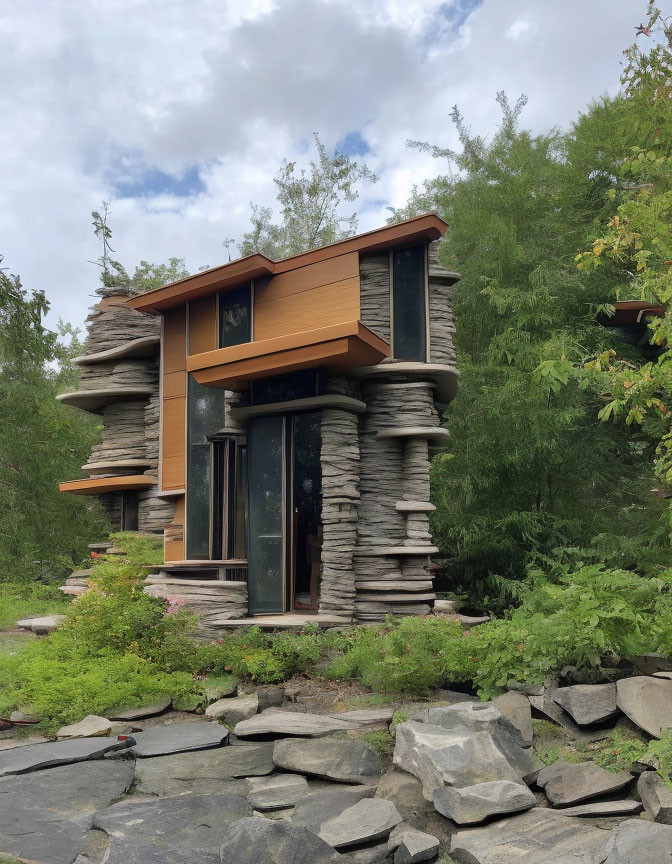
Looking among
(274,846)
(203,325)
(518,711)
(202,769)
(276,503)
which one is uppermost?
(203,325)

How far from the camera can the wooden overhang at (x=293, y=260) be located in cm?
896

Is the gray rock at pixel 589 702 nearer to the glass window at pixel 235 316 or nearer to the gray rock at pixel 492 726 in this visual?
→ the gray rock at pixel 492 726

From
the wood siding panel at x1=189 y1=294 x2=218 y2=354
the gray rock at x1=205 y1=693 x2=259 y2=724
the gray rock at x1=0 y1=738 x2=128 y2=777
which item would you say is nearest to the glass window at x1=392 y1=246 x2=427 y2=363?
the wood siding panel at x1=189 y1=294 x2=218 y2=354

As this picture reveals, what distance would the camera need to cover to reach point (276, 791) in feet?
13.8

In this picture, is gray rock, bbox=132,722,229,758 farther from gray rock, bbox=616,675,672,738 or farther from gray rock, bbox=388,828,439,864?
gray rock, bbox=616,675,672,738

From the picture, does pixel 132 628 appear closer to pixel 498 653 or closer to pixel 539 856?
pixel 498 653

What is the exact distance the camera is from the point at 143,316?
11.8 metres

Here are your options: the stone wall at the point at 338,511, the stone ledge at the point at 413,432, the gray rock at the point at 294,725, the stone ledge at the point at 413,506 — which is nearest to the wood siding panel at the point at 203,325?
the stone wall at the point at 338,511

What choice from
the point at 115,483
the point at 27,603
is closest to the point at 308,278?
the point at 115,483

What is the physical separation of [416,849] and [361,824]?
345 millimetres

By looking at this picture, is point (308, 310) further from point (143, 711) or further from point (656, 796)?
point (656, 796)

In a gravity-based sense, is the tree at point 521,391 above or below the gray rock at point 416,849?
above

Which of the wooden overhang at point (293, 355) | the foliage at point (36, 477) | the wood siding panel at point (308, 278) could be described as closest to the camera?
the wooden overhang at point (293, 355)

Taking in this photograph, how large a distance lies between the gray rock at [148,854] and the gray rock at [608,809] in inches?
69.3
